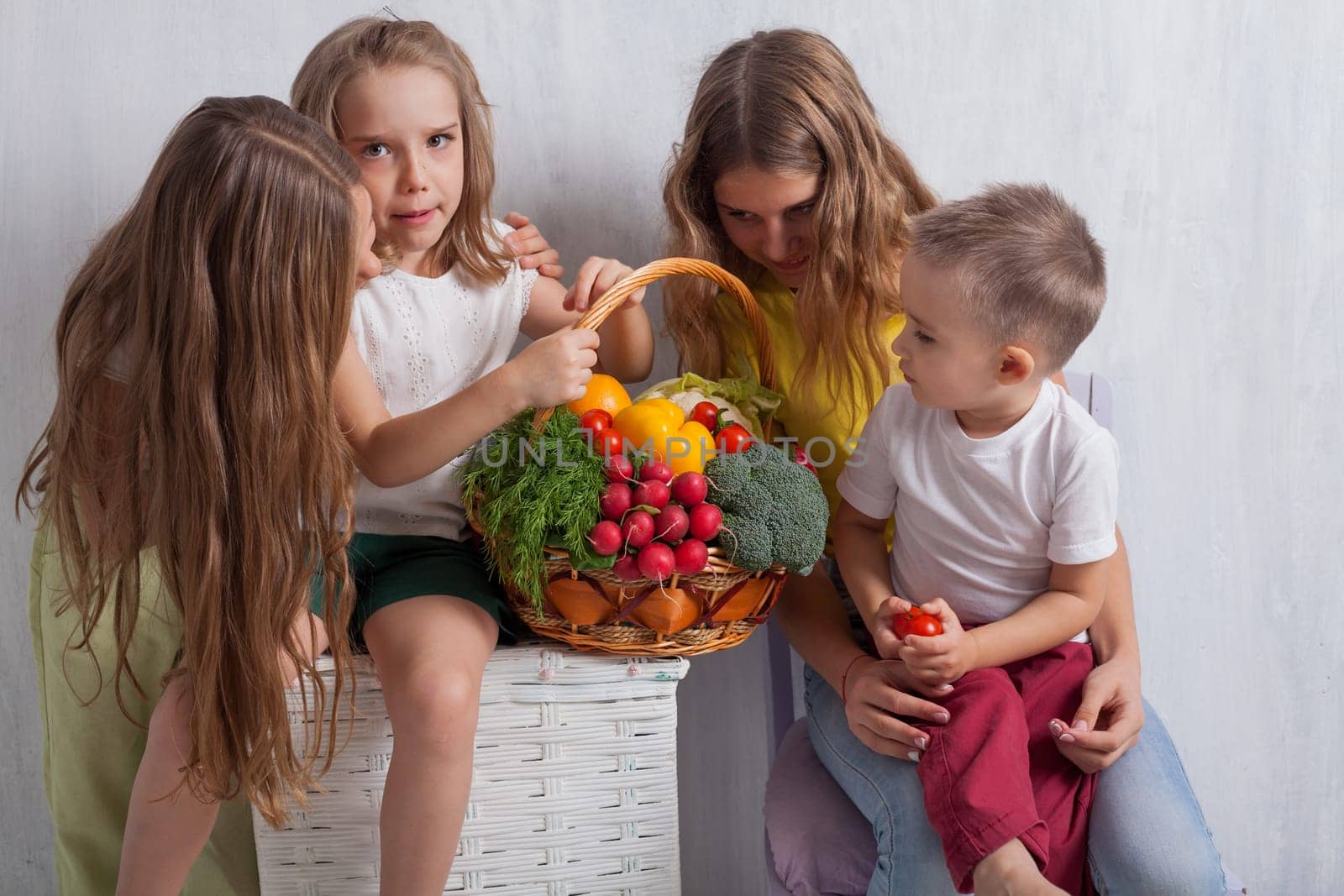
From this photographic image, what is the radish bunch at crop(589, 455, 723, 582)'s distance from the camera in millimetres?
1146

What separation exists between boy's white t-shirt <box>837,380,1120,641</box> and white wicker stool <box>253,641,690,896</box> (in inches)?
12.7

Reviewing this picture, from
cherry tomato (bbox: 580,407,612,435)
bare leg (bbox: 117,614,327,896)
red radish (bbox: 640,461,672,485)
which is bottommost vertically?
bare leg (bbox: 117,614,327,896)

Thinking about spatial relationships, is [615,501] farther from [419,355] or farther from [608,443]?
[419,355]

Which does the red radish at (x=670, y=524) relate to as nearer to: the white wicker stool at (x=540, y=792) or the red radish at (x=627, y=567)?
the red radish at (x=627, y=567)

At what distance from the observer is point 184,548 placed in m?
1.16

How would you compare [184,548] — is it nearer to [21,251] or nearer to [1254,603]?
[21,251]

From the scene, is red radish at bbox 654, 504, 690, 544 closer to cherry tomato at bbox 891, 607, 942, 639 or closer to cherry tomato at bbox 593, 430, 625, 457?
cherry tomato at bbox 593, 430, 625, 457

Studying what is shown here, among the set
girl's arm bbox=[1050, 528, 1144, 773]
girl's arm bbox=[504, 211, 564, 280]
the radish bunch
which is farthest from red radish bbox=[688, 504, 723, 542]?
girl's arm bbox=[504, 211, 564, 280]

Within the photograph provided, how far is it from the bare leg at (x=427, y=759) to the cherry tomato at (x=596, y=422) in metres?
0.29

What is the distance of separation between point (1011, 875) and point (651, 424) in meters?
0.59

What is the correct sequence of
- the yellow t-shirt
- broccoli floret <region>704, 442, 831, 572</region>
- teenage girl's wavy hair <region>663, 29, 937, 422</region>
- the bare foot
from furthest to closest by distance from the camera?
the yellow t-shirt
teenage girl's wavy hair <region>663, 29, 937, 422</region>
broccoli floret <region>704, 442, 831, 572</region>
the bare foot

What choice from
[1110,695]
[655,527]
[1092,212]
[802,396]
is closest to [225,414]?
[655,527]

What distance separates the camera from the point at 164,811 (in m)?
1.25

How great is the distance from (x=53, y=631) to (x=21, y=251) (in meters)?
0.55
